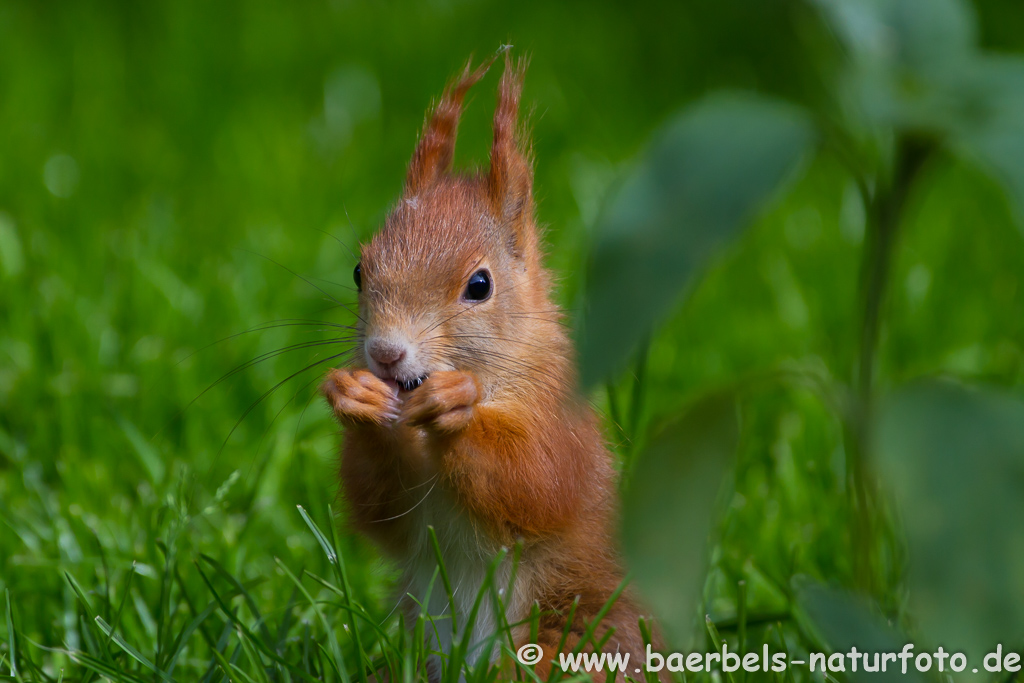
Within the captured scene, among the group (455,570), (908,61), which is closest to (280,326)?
(455,570)

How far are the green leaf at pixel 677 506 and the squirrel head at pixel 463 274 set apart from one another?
23.3 inches

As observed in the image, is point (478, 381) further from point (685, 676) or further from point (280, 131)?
point (280, 131)

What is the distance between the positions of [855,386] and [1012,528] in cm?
25

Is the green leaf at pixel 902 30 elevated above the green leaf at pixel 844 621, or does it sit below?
above

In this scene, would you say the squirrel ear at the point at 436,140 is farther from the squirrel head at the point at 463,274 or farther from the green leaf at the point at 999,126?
the green leaf at the point at 999,126

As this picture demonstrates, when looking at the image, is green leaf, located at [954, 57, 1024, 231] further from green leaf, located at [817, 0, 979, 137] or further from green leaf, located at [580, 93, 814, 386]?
green leaf, located at [580, 93, 814, 386]

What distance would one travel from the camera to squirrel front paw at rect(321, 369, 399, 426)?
1345 millimetres

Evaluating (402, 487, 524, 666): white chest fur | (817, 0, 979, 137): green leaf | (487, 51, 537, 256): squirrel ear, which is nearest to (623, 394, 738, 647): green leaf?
(817, 0, 979, 137): green leaf

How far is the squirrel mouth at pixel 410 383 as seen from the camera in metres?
1.42

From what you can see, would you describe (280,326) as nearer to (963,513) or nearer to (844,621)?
(844,621)

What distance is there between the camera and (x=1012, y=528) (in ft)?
2.25

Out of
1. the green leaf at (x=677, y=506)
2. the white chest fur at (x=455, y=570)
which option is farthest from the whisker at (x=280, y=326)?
the green leaf at (x=677, y=506)

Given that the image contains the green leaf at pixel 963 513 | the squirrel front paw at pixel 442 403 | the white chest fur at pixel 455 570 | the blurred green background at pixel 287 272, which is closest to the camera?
the green leaf at pixel 963 513

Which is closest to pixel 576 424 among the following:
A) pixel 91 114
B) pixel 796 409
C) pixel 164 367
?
pixel 796 409
